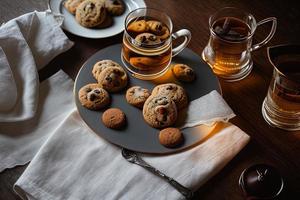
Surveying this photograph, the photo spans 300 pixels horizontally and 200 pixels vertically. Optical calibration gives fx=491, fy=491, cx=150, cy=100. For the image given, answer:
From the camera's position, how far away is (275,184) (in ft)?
2.67

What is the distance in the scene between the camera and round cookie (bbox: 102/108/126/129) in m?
0.90

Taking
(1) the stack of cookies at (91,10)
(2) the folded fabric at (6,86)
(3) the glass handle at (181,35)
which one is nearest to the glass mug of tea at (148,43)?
(3) the glass handle at (181,35)

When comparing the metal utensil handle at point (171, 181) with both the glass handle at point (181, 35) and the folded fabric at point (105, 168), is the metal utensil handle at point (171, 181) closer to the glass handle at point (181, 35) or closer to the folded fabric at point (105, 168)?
the folded fabric at point (105, 168)

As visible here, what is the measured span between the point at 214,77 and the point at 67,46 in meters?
0.31

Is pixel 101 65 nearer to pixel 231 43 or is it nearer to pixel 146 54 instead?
pixel 146 54

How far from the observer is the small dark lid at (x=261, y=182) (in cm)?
80

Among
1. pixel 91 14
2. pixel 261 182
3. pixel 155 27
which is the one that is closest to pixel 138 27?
pixel 155 27

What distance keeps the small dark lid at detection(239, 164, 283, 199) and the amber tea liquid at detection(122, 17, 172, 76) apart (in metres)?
0.27

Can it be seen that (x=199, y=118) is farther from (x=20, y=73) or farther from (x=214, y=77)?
(x=20, y=73)

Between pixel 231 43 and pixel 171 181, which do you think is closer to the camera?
pixel 171 181

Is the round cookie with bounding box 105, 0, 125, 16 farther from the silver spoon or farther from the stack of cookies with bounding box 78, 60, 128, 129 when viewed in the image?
the silver spoon

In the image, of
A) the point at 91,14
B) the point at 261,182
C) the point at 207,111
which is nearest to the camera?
the point at 261,182

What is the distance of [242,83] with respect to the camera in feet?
3.29

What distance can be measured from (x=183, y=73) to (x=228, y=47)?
10 cm
